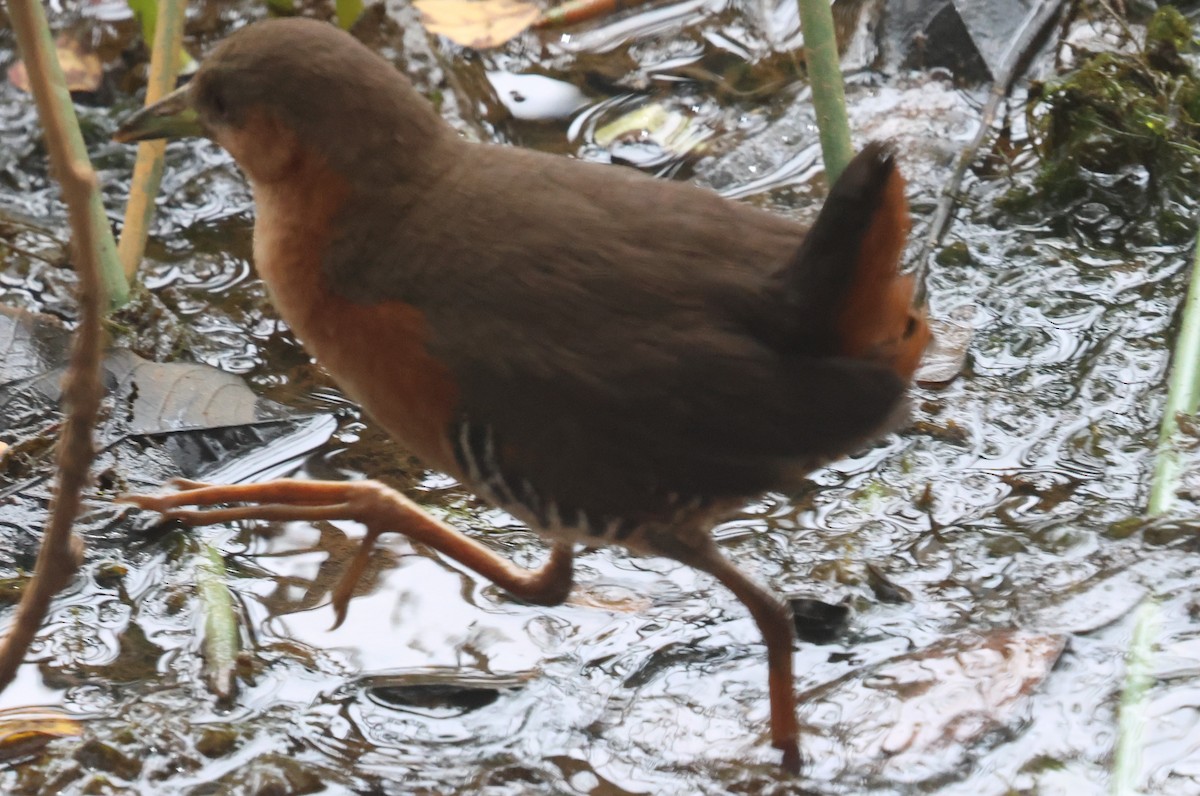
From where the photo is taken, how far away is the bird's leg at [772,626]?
2436mm

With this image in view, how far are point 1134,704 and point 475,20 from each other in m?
3.00

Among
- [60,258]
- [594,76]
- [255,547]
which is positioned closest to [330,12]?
[594,76]

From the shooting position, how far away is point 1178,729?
90.3 inches

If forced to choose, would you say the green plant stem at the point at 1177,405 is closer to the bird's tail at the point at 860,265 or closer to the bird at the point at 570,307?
the bird at the point at 570,307

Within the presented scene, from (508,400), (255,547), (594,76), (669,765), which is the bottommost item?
(669,765)

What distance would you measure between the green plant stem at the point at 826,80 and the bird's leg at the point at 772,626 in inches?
33.5

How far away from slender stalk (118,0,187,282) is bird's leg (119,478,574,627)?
824mm

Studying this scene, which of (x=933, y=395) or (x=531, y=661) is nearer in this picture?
(x=531, y=661)

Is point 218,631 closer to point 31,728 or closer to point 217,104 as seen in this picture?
point 31,728

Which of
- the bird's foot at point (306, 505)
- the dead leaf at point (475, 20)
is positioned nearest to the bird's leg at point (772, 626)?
the bird's foot at point (306, 505)

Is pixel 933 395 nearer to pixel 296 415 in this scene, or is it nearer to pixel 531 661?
pixel 531 661

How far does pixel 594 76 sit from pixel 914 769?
2.68 m

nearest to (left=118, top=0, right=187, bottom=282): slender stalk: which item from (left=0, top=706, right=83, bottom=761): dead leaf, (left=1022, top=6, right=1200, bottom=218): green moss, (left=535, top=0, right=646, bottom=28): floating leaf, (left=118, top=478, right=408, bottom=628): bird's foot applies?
(left=118, top=478, right=408, bottom=628): bird's foot

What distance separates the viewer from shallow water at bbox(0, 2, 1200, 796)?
238 cm
